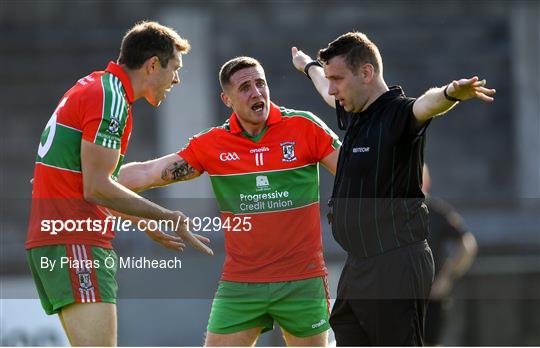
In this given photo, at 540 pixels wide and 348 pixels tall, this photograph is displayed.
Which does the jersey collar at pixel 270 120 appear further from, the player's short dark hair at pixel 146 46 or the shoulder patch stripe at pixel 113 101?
the shoulder patch stripe at pixel 113 101

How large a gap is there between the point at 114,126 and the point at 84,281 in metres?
0.80

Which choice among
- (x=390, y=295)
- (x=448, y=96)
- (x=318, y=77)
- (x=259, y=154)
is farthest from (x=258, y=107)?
(x=448, y=96)

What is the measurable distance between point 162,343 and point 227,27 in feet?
29.9

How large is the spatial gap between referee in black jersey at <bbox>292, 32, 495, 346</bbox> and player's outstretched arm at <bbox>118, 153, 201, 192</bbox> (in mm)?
1224

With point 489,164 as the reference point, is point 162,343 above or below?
below

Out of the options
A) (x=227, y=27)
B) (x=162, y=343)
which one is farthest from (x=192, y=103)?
(x=162, y=343)

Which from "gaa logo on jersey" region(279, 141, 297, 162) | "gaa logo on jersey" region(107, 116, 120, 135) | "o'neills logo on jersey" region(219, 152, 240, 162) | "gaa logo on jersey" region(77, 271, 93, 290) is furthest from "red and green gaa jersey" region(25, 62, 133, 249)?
"gaa logo on jersey" region(279, 141, 297, 162)

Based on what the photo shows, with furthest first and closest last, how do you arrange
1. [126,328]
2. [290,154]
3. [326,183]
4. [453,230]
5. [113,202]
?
[326,183], [126,328], [453,230], [290,154], [113,202]

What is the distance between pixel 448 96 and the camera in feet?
15.9

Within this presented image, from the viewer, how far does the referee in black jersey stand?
5270 mm

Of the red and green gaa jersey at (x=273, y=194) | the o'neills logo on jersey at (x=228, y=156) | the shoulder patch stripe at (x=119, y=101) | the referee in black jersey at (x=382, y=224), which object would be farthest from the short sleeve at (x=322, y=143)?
the shoulder patch stripe at (x=119, y=101)

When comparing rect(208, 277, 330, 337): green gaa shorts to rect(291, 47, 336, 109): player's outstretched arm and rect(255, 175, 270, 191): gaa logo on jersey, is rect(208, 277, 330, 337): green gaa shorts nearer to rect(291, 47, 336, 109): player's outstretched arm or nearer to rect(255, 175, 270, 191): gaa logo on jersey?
rect(255, 175, 270, 191): gaa logo on jersey

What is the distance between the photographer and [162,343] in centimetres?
979

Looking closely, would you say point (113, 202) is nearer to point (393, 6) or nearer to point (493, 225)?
point (493, 225)
